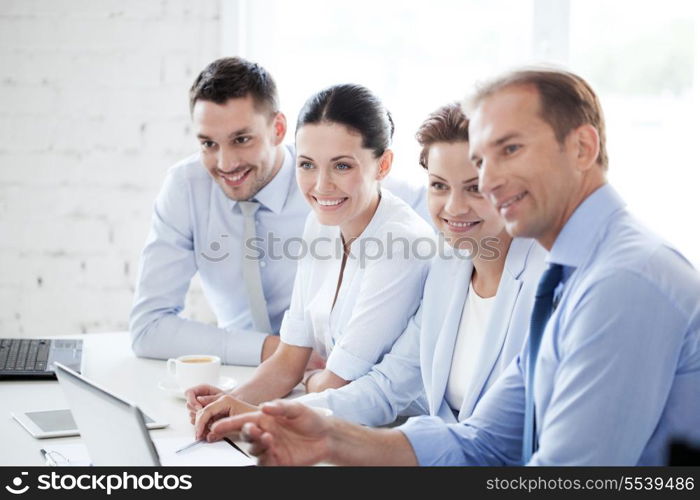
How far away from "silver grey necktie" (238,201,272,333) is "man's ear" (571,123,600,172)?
1.41 metres

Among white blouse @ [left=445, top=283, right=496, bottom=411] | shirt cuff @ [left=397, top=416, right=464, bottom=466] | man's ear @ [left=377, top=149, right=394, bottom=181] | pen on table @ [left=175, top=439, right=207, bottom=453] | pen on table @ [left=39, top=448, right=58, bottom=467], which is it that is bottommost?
pen on table @ [left=175, top=439, right=207, bottom=453]

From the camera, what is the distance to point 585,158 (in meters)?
1.24

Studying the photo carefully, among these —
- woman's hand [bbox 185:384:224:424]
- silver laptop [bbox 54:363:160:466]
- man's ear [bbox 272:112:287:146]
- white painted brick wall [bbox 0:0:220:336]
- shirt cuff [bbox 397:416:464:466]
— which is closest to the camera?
silver laptop [bbox 54:363:160:466]

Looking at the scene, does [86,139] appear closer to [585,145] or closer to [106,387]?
[106,387]

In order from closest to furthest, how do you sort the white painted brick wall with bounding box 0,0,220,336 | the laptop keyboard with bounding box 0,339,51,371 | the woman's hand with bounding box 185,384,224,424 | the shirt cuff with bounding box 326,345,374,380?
the woman's hand with bounding box 185,384,224,424, the shirt cuff with bounding box 326,345,374,380, the laptop keyboard with bounding box 0,339,51,371, the white painted brick wall with bounding box 0,0,220,336

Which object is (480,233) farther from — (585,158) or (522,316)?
(585,158)

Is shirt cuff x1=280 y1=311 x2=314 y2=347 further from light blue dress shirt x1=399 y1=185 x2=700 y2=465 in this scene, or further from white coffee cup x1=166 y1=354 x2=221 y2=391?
light blue dress shirt x1=399 y1=185 x2=700 y2=465

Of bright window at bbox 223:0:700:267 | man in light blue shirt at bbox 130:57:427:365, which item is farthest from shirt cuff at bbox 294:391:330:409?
bright window at bbox 223:0:700:267

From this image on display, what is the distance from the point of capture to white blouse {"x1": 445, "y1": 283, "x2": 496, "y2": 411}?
5.60 ft

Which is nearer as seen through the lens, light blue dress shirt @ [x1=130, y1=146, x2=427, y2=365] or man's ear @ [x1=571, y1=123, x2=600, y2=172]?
man's ear @ [x1=571, y1=123, x2=600, y2=172]
